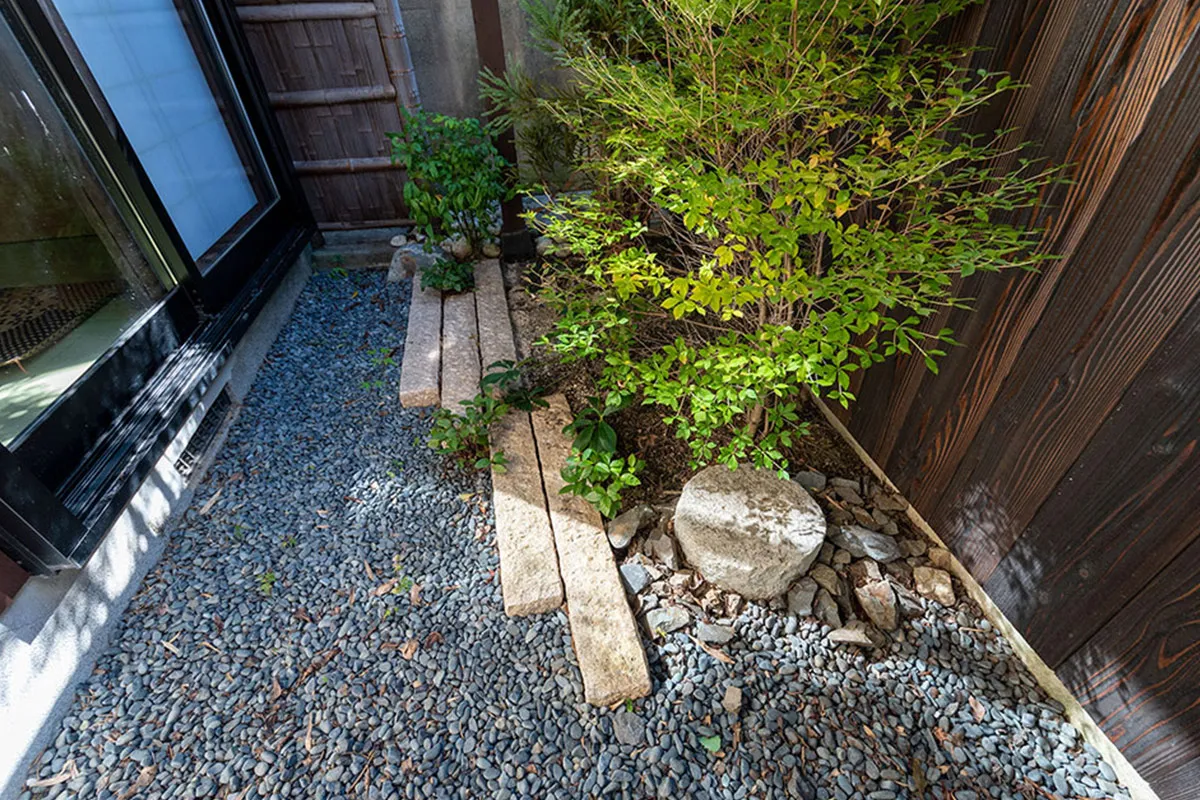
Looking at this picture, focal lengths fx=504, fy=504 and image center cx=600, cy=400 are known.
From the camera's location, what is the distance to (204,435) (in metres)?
2.17

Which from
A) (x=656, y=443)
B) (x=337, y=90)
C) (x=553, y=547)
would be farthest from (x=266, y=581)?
(x=337, y=90)

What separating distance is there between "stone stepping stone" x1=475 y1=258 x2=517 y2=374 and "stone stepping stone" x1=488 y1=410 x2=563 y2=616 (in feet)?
1.64

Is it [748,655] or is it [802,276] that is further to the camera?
[748,655]

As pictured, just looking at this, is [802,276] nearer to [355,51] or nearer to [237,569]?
[237,569]

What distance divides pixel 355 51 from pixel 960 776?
4302 mm

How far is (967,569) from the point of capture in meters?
1.56

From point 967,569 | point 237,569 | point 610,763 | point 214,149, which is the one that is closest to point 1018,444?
point 967,569

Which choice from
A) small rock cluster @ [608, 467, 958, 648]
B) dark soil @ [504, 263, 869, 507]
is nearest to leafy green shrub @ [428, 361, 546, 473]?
dark soil @ [504, 263, 869, 507]

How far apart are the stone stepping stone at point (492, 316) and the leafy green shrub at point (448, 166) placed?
1.22ft

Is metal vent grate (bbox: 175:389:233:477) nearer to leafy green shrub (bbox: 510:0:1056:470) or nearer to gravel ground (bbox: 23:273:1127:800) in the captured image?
gravel ground (bbox: 23:273:1127:800)

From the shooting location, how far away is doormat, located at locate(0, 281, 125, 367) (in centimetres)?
172

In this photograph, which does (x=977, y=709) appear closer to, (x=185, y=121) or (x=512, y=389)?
(x=512, y=389)

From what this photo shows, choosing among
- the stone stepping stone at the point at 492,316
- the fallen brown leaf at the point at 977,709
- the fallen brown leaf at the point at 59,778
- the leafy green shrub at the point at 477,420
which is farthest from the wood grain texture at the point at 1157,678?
the fallen brown leaf at the point at 59,778

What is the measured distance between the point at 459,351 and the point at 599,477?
1.18 meters
